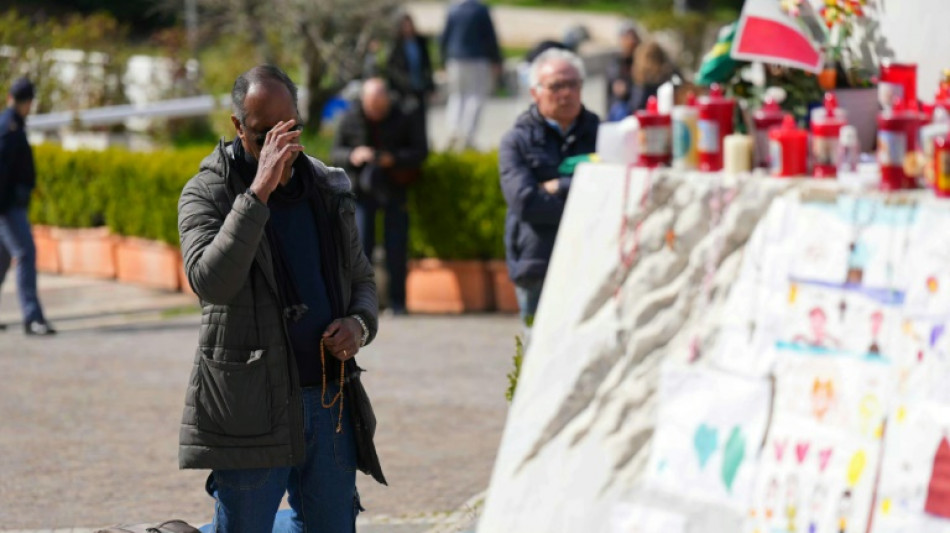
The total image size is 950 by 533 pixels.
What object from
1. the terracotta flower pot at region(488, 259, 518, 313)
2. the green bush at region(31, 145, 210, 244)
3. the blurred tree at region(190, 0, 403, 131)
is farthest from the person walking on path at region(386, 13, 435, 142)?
the terracotta flower pot at region(488, 259, 518, 313)

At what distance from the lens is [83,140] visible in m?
18.2

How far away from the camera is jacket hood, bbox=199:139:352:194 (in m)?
4.72

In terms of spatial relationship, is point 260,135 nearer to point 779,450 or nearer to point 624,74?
point 779,450

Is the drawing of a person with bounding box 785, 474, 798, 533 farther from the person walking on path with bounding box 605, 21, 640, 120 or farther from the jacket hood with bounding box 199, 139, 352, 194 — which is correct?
the person walking on path with bounding box 605, 21, 640, 120

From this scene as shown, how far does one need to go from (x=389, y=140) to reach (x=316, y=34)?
26.9 ft

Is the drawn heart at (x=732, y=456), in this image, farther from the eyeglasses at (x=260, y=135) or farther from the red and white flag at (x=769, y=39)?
the eyeglasses at (x=260, y=135)

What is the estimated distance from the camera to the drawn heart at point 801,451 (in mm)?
3701

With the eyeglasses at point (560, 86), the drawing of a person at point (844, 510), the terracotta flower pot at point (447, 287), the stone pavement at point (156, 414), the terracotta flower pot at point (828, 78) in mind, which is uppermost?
the terracotta flower pot at point (828, 78)

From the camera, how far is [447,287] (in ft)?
38.9

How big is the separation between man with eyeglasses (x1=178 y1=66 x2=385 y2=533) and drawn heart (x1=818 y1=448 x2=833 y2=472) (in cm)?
159

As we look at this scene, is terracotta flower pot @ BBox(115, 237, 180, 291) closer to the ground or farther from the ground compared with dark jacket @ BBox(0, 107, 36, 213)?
closer to the ground

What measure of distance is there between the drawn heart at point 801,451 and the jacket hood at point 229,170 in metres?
1.73

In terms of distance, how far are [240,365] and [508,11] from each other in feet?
99.8

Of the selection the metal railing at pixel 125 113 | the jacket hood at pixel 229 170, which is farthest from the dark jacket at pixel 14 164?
the jacket hood at pixel 229 170
